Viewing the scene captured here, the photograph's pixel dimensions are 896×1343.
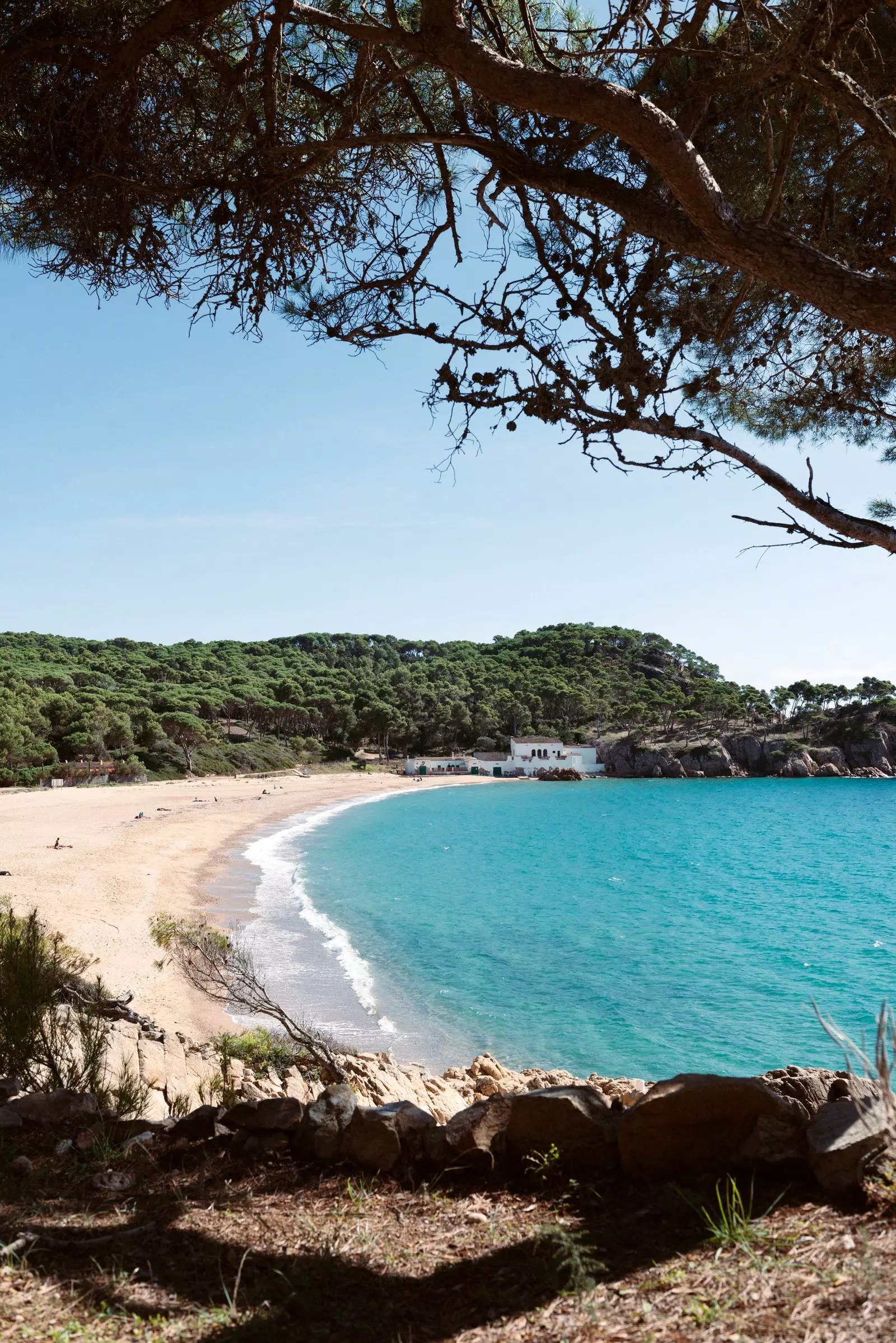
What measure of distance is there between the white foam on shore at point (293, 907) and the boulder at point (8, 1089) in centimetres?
926

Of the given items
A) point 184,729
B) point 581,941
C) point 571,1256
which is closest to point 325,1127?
point 571,1256

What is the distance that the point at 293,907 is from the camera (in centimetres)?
2211

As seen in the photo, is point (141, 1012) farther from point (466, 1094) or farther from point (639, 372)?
point (639, 372)

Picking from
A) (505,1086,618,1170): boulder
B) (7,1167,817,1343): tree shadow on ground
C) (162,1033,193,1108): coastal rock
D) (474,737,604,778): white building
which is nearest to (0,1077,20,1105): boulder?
(7,1167,817,1343): tree shadow on ground

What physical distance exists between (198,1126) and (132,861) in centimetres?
2354

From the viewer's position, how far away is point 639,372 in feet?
14.2

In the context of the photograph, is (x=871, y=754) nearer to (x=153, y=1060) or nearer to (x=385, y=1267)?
(x=153, y=1060)

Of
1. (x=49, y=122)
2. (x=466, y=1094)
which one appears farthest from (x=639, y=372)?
(x=466, y=1094)

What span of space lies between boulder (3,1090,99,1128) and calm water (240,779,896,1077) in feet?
28.2

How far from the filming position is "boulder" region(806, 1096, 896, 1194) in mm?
2396

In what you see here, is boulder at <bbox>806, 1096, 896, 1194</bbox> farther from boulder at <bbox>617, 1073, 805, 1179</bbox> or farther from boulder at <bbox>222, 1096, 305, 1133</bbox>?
boulder at <bbox>222, 1096, 305, 1133</bbox>

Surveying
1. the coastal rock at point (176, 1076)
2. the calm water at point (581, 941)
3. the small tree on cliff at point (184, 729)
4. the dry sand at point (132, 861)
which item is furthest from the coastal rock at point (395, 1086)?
the small tree on cliff at point (184, 729)

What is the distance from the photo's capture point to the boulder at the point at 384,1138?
10.9 feet

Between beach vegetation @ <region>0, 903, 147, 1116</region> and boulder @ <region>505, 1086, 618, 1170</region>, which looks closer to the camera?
boulder @ <region>505, 1086, 618, 1170</region>
